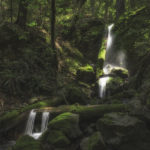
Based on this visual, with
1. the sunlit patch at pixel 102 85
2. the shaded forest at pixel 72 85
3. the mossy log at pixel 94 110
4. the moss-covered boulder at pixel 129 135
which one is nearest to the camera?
the moss-covered boulder at pixel 129 135

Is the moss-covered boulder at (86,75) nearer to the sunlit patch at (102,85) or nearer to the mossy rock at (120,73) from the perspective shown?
the sunlit patch at (102,85)

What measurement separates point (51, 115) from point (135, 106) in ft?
13.5

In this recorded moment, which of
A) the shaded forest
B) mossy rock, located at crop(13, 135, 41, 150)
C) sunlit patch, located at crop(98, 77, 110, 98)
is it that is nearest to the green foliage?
the shaded forest

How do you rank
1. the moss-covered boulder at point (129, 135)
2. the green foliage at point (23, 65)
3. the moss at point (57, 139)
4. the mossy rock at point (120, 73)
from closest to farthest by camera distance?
the moss-covered boulder at point (129, 135), the moss at point (57, 139), the green foliage at point (23, 65), the mossy rock at point (120, 73)

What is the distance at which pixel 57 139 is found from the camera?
17.7 feet

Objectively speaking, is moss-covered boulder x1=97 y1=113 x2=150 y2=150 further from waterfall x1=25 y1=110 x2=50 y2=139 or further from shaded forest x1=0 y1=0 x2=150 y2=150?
waterfall x1=25 y1=110 x2=50 y2=139

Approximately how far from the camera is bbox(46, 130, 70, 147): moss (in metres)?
5.37

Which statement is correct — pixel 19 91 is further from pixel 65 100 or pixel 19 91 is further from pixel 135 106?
pixel 135 106

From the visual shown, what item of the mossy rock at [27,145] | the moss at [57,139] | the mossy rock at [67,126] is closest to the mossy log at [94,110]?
the mossy rock at [67,126]

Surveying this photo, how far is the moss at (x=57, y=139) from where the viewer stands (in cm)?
537

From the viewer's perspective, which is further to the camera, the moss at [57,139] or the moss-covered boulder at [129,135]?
the moss at [57,139]

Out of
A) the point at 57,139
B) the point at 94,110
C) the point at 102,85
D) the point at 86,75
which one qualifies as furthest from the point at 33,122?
the point at 86,75

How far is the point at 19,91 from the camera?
9.48 metres

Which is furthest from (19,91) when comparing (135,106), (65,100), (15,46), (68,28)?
(68,28)
